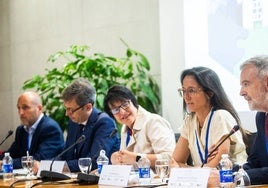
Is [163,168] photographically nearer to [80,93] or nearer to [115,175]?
[115,175]

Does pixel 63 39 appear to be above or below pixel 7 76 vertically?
above

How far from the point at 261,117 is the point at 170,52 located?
2138 millimetres

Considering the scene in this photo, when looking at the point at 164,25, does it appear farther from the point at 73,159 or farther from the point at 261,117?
A: the point at 261,117

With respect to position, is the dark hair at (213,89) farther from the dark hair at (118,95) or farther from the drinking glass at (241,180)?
the drinking glass at (241,180)

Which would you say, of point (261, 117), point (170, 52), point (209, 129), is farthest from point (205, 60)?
point (261, 117)

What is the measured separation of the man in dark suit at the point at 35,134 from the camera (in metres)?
4.35

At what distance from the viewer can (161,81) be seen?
5082 mm

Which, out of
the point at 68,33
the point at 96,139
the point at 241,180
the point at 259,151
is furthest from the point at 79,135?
the point at 68,33

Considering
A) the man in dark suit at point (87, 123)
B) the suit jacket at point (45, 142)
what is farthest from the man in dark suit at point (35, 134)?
the man in dark suit at point (87, 123)

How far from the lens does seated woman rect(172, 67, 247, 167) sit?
10.2 feet

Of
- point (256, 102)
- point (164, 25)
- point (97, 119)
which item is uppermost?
point (164, 25)

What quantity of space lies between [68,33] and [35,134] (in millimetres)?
2025

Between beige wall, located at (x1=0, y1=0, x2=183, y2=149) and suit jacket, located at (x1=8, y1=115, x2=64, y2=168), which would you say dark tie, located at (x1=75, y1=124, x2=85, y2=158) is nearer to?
suit jacket, located at (x1=8, y1=115, x2=64, y2=168)

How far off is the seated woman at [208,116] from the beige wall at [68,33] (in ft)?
5.17
